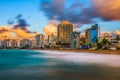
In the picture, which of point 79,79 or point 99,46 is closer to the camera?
point 79,79

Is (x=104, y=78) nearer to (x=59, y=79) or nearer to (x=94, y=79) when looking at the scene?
(x=94, y=79)

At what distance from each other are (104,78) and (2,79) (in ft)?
40.5

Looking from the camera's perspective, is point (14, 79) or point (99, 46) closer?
point (14, 79)

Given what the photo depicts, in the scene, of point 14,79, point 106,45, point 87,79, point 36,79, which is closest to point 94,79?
point 87,79

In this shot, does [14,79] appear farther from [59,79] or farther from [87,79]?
[87,79]

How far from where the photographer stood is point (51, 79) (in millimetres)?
28859

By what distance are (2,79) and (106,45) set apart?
522 ft

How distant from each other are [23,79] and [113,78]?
1076 cm

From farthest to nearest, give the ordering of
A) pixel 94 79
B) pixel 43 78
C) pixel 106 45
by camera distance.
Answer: pixel 106 45 < pixel 43 78 < pixel 94 79

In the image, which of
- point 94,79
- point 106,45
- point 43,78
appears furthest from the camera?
point 106,45

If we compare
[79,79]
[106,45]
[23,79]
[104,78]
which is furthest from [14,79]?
[106,45]

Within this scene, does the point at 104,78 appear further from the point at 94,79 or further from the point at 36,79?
the point at 36,79

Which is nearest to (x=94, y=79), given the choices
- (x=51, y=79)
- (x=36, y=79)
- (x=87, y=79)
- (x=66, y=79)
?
(x=87, y=79)

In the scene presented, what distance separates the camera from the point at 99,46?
608 feet
